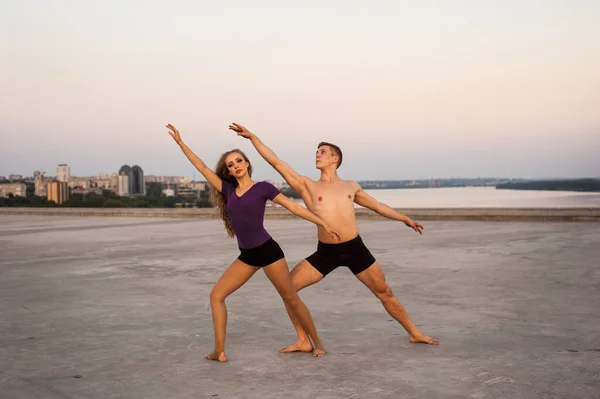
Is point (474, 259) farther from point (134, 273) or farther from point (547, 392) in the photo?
point (547, 392)

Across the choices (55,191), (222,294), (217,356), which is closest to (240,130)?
(222,294)

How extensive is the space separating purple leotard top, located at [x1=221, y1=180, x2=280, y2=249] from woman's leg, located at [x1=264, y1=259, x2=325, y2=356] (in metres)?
0.25

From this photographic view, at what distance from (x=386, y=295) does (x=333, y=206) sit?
3.10 feet

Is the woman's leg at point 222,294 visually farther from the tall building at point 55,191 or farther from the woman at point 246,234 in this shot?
the tall building at point 55,191

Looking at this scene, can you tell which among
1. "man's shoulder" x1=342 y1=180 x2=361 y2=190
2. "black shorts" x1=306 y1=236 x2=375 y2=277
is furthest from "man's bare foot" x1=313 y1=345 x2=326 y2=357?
"man's shoulder" x1=342 y1=180 x2=361 y2=190

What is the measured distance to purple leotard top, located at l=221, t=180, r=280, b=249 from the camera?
5.75 meters

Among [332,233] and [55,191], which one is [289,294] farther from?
[55,191]

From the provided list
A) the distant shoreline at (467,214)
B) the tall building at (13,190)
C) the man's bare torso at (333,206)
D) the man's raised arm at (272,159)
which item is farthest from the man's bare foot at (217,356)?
the tall building at (13,190)

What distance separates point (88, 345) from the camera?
6.50 meters

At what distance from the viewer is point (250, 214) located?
5.74 meters

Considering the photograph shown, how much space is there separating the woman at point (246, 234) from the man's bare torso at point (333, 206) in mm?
241

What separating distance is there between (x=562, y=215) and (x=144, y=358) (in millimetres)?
20589

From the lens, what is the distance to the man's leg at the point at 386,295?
6.11m

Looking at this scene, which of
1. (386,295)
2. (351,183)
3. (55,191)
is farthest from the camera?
(55,191)
